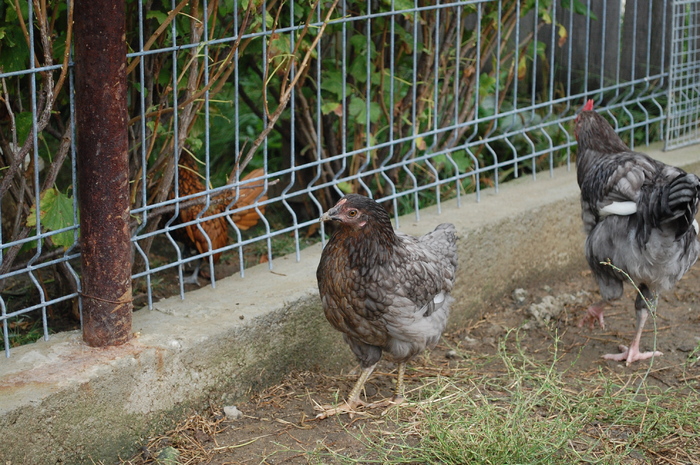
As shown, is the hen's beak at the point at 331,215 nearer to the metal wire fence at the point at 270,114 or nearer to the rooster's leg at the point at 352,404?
the metal wire fence at the point at 270,114

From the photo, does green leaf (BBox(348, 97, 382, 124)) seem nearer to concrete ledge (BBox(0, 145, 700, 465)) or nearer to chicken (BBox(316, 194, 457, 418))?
concrete ledge (BBox(0, 145, 700, 465))

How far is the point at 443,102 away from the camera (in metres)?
5.22

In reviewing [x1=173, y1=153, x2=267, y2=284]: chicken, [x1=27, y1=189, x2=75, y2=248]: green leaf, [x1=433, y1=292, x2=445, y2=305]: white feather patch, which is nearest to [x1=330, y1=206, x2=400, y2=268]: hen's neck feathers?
[x1=433, y1=292, x2=445, y2=305]: white feather patch

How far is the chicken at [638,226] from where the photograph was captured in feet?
13.0

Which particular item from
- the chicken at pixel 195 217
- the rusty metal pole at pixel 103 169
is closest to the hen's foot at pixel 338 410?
the rusty metal pole at pixel 103 169

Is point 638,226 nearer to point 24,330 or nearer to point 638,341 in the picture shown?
point 638,341

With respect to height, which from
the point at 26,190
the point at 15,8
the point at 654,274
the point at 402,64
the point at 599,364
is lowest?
the point at 599,364

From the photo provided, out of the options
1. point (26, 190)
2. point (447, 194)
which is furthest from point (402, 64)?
point (26, 190)

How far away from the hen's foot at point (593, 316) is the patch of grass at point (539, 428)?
31.0 inches

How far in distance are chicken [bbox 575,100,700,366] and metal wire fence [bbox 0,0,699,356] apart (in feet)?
2.53

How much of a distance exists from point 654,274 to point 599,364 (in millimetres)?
538

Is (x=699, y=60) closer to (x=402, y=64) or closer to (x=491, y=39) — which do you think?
(x=491, y=39)

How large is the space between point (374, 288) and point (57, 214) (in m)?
1.26

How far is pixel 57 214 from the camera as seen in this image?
128 inches
